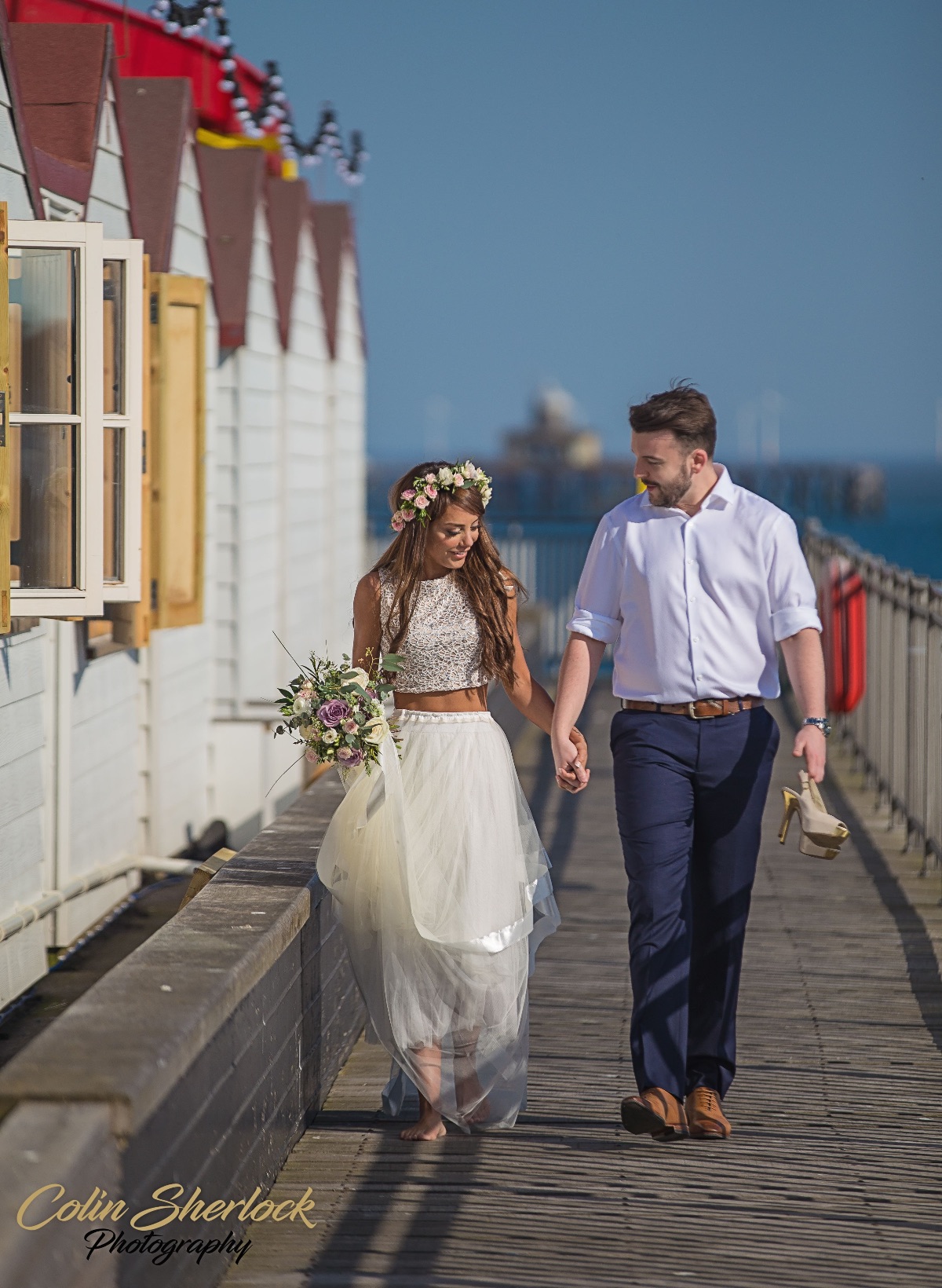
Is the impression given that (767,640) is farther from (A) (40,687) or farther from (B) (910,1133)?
(A) (40,687)

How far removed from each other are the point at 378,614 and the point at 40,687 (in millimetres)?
2779

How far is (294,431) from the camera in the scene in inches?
524

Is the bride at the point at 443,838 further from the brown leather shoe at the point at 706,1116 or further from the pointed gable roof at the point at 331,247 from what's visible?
the pointed gable roof at the point at 331,247

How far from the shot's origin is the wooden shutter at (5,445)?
17.5 ft

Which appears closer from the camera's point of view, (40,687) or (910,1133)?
(910,1133)

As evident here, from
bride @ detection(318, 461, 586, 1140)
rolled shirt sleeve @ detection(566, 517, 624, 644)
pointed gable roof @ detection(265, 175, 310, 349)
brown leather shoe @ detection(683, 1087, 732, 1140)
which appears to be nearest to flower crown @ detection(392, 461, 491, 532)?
bride @ detection(318, 461, 586, 1140)

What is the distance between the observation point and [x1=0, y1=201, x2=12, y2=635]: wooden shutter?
533 centimetres

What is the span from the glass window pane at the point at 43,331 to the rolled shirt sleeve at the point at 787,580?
299 centimetres

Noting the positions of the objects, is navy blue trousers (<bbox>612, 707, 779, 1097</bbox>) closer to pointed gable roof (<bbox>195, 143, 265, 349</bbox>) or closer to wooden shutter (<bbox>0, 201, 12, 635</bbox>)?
wooden shutter (<bbox>0, 201, 12, 635</bbox>)

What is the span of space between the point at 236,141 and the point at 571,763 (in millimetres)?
10111

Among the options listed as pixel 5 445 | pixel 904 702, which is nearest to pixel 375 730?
pixel 5 445

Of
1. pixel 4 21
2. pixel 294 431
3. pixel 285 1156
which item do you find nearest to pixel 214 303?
pixel 294 431

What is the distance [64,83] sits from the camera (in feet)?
24.6

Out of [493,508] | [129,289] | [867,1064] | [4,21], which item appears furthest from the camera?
[493,508]
